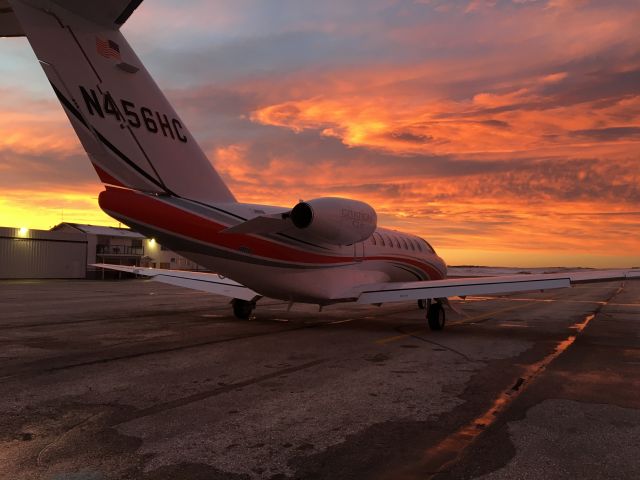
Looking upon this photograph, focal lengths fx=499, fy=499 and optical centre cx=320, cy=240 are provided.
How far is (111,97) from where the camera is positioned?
1022 cm

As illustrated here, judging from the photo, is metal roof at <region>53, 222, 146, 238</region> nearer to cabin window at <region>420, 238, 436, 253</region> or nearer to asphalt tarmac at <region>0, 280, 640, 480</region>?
cabin window at <region>420, 238, 436, 253</region>

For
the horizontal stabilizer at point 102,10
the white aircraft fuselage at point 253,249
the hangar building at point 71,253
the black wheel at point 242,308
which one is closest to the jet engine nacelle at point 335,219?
the white aircraft fuselage at point 253,249

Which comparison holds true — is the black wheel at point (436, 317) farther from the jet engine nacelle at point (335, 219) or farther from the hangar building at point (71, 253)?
the hangar building at point (71, 253)

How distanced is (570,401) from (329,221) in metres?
6.30

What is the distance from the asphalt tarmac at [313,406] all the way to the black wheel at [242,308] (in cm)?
355

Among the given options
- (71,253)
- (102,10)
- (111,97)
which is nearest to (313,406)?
(111,97)

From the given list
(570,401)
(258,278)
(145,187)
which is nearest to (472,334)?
(258,278)

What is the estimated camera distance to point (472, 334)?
1338 centimetres

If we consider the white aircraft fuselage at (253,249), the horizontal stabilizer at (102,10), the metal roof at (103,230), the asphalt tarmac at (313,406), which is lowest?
the asphalt tarmac at (313,406)

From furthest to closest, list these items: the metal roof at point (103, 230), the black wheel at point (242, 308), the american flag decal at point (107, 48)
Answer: the metal roof at point (103, 230) → the black wheel at point (242, 308) → the american flag decal at point (107, 48)

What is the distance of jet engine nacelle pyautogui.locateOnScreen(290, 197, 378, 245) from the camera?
1100cm

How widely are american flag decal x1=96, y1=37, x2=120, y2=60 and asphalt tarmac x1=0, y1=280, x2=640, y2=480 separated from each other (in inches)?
233

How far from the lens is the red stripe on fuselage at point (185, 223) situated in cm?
1052

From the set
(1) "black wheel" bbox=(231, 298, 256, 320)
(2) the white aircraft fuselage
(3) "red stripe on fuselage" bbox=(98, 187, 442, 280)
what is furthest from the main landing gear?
(1) "black wheel" bbox=(231, 298, 256, 320)
